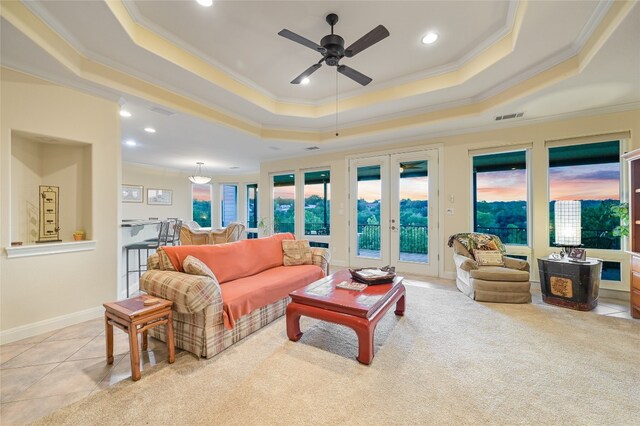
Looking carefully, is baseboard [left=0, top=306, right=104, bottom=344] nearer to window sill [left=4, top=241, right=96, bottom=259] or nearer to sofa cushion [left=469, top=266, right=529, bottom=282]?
window sill [left=4, top=241, right=96, bottom=259]

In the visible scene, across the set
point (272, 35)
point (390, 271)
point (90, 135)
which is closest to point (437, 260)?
point (390, 271)

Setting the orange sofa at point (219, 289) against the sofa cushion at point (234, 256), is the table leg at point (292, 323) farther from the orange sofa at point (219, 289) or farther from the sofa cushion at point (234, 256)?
the sofa cushion at point (234, 256)

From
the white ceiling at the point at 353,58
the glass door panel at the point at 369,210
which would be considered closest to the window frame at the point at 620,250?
the white ceiling at the point at 353,58

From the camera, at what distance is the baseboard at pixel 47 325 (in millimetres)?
2549

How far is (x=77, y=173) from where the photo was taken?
3180 mm

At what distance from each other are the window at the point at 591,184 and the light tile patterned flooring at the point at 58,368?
5.68m

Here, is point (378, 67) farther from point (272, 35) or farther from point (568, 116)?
point (568, 116)

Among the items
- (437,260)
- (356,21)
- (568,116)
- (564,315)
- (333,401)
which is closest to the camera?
(333,401)

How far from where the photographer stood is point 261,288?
268 cm

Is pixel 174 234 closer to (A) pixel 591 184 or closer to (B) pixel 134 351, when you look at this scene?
(B) pixel 134 351

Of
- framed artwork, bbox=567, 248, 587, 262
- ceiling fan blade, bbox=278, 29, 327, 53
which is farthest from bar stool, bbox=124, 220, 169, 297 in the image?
framed artwork, bbox=567, 248, 587, 262

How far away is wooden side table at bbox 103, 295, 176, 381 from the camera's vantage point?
1.89 meters

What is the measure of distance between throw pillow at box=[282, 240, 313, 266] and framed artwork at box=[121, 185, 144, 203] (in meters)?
6.58

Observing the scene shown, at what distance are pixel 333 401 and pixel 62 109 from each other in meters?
3.93
